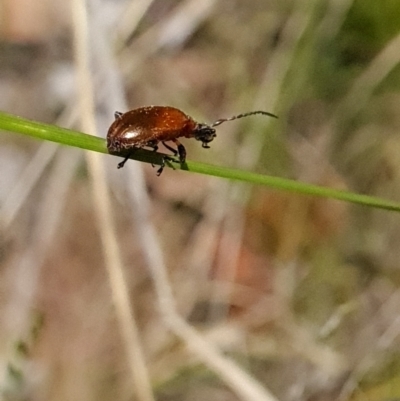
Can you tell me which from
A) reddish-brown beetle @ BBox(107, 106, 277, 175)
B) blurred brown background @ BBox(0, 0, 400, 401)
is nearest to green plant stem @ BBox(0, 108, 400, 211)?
reddish-brown beetle @ BBox(107, 106, 277, 175)

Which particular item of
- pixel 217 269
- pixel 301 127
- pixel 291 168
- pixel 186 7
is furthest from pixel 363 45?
pixel 217 269

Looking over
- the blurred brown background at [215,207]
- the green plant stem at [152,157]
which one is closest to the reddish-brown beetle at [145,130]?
the green plant stem at [152,157]

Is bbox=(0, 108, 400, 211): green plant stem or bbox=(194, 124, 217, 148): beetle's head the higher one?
bbox=(194, 124, 217, 148): beetle's head

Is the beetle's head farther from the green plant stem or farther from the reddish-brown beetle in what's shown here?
the green plant stem

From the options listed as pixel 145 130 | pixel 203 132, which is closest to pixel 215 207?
pixel 203 132

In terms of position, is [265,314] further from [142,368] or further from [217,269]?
[142,368]

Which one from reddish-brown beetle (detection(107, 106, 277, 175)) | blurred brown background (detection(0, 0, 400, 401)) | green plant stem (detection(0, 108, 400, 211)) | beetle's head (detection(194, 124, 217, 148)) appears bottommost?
green plant stem (detection(0, 108, 400, 211))

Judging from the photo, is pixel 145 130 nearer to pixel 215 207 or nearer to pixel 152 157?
pixel 152 157
